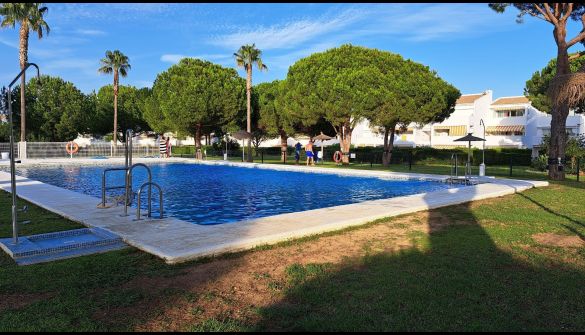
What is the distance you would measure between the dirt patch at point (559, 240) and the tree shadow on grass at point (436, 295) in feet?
4.12

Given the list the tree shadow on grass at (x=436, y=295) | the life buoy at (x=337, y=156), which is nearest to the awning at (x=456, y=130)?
the life buoy at (x=337, y=156)

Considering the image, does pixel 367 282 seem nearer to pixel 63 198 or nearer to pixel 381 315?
pixel 381 315

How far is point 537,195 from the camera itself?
13.6 meters

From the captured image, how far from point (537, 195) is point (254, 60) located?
23746 mm

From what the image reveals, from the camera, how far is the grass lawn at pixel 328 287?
4.10 metres

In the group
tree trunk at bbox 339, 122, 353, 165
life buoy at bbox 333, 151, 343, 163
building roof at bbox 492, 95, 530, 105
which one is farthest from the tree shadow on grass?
building roof at bbox 492, 95, 530, 105

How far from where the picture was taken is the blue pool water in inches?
492

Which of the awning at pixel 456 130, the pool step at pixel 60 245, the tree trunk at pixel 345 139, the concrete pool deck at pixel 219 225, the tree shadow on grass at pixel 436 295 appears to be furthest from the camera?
the awning at pixel 456 130

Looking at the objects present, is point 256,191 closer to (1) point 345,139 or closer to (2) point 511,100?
(1) point 345,139

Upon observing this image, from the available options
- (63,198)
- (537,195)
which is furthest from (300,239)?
(537,195)

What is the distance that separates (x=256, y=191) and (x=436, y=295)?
12511 millimetres

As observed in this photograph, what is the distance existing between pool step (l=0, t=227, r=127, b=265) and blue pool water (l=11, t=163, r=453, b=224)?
3.66 meters

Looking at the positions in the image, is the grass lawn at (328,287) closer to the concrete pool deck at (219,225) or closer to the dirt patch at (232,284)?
the dirt patch at (232,284)

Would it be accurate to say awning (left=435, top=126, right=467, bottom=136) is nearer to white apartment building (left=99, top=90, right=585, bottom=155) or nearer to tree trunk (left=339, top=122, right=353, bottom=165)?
white apartment building (left=99, top=90, right=585, bottom=155)
